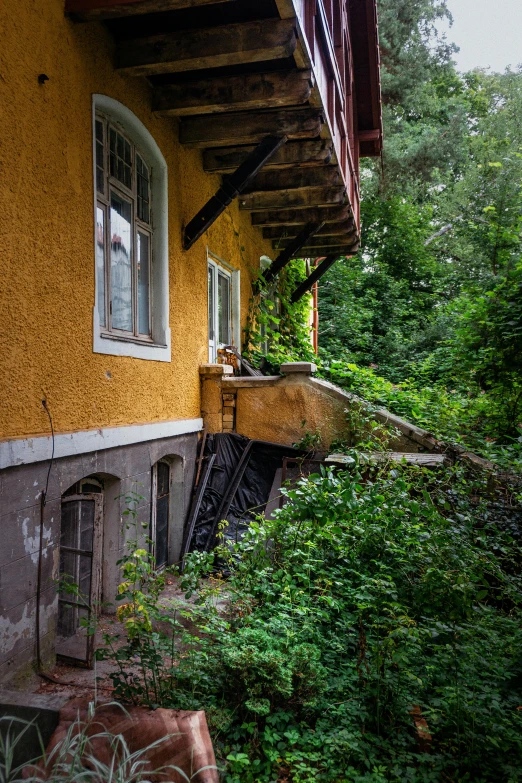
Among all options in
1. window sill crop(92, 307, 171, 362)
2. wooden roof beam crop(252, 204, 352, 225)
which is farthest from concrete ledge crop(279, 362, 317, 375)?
wooden roof beam crop(252, 204, 352, 225)

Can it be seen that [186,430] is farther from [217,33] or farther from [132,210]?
[217,33]

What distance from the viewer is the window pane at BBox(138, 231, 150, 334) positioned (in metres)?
5.56

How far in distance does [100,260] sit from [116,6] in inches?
70.3

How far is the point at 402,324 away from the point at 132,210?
14167 millimetres

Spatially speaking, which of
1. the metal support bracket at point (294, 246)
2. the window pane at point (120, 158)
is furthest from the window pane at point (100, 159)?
the metal support bracket at point (294, 246)

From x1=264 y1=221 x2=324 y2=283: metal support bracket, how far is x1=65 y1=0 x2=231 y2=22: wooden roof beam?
5.28m

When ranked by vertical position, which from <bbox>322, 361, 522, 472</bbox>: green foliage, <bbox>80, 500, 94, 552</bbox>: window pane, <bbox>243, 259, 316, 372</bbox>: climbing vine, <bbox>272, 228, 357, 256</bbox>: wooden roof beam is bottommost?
<bbox>80, 500, 94, 552</bbox>: window pane

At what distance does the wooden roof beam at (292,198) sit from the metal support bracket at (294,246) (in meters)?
0.95

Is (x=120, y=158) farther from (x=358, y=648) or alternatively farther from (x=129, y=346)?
(x=358, y=648)

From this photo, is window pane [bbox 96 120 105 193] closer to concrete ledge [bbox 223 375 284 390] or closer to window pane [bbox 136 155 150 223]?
window pane [bbox 136 155 150 223]

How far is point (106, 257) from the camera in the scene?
4770 millimetres

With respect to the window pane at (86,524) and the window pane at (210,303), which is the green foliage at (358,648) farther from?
the window pane at (210,303)

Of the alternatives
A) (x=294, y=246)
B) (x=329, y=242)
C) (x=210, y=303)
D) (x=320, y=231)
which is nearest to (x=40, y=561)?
(x=210, y=303)

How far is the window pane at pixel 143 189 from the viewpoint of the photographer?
5.50 m
